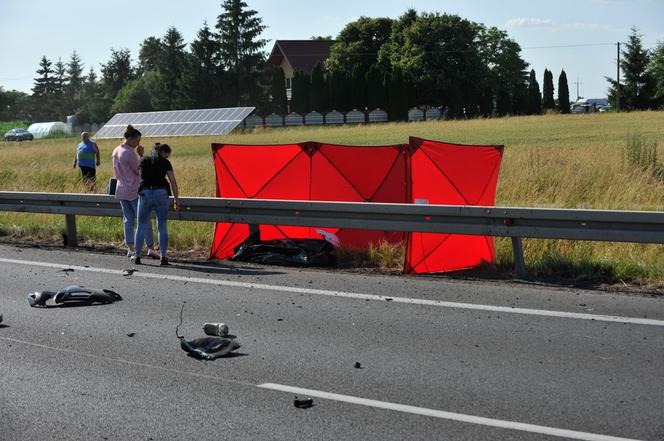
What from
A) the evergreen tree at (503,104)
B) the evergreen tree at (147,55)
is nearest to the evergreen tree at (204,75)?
the evergreen tree at (503,104)

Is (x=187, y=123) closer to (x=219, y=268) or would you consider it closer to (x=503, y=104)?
(x=503, y=104)

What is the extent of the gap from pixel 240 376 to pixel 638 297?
4245 mm

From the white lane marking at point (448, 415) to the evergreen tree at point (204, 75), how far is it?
8724 cm

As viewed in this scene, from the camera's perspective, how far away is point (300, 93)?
8694 cm

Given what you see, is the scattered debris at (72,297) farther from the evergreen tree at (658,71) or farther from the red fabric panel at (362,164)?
the evergreen tree at (658,71)

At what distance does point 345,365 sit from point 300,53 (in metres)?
103

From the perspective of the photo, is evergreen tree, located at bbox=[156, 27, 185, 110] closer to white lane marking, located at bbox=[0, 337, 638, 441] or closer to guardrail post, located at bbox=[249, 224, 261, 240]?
guardrail post, located at bbox=[249, 224, 261, 240]

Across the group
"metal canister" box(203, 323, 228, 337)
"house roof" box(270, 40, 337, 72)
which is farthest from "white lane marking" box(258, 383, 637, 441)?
"house roof" box(270, 40, 337, 72)

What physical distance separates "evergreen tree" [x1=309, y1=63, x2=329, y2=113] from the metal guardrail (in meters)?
73.5

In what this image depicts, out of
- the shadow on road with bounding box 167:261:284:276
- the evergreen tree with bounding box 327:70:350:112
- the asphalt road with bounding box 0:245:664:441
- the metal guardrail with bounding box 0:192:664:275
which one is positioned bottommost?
the shadow on road with bounding box 167:261:284:276

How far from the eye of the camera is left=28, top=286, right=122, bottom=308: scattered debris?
920 cm

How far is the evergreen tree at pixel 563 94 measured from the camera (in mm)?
95312

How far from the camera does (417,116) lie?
3258 inches

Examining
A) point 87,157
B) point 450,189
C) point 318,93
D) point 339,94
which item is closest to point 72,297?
point 450,189
